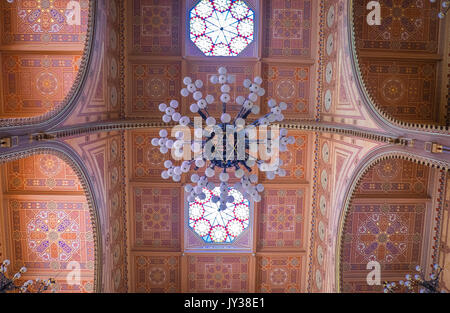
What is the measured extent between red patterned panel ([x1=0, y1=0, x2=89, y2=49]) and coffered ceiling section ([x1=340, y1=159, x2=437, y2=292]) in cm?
822

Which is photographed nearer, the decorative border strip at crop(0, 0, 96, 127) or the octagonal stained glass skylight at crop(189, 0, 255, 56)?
the decorative border strip at crop(0, 0, 96, 127)

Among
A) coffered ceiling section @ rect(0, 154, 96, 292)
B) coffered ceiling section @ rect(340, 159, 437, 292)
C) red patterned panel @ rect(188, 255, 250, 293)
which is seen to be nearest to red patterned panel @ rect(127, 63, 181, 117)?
coffered ceiling section @ rect(0, 154, 96, 292)

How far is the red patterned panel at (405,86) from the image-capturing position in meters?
7.52

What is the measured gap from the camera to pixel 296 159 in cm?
877

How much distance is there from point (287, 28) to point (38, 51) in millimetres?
6379

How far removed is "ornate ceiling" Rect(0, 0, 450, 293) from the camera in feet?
22.8

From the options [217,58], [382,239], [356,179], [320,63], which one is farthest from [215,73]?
[382,239]

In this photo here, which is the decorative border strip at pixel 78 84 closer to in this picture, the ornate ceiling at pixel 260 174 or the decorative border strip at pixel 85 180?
the ornate ceiling at pixel 260 174

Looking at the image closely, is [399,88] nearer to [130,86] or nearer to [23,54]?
[130,86]

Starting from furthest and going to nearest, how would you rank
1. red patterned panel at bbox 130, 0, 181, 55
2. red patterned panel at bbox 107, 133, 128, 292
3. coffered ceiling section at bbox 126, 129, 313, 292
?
coffered ceiling section at bbox 126, 129, 313, 292, red patterned panel at bbox 130, 0, 181, 55, red patterned panel at bbox 107, 133, 128, 292

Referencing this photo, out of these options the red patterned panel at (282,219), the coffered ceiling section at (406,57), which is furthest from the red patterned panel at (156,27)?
the red patterned panel at (282,219)

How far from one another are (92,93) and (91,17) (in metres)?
1.55

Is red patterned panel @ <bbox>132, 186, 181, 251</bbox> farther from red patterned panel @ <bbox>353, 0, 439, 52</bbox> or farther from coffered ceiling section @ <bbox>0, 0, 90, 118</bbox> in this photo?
red patterned panel @ <bbox>353, 0, 439, 52</bbox>

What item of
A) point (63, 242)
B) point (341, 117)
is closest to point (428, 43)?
point (341, 117)
